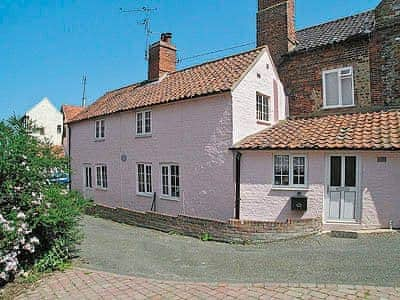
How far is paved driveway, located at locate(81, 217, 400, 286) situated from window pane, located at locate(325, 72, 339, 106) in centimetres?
768

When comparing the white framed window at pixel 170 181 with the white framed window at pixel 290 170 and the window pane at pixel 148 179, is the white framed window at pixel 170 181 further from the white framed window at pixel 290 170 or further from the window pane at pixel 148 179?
the white framed window at pixel 290 170

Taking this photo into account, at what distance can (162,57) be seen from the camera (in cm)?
2114

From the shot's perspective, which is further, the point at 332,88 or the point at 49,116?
the point at 49,116

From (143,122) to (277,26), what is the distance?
9.12 m

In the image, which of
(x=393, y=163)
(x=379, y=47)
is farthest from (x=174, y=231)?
(x=379, y=47)

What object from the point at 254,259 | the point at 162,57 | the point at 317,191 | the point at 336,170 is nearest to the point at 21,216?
the point at 254,259

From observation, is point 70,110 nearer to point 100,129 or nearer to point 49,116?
point 49,116

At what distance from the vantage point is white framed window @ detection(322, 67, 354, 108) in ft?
52.9

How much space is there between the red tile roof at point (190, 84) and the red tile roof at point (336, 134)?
2.65 m

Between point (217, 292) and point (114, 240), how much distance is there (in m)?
6.52

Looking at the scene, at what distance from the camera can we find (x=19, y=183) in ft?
26.2

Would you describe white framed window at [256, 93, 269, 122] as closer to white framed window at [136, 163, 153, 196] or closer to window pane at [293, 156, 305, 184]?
Answer: window pane at [293, 156, 305, 184]

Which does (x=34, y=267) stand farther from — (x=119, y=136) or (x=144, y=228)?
(x=119, y=136)

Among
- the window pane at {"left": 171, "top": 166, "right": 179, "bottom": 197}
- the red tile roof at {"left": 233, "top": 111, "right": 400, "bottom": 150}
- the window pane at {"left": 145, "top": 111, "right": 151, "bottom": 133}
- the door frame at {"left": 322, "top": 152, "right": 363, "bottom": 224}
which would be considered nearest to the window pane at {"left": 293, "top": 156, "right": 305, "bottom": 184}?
the red tile roof at {"left": 233, "top": 111, "right": 400, "bottom": 150}
